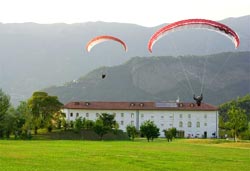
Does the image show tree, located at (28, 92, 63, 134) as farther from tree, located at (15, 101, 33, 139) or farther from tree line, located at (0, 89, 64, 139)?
tree, located at (15, 101, 33, 139)

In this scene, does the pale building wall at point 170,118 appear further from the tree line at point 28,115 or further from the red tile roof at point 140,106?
the tree line at point 28,115

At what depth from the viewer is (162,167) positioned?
2195 cm

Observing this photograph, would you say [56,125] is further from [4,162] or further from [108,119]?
[4,162]

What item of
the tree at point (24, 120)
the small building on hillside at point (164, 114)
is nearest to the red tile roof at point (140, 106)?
the small building on hillside at point (164, 114)

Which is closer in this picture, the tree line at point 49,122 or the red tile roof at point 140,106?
the tree line at point 49,122

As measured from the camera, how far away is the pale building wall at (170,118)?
10019 cm

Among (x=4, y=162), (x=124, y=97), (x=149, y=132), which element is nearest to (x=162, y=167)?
(x=4, y=162)

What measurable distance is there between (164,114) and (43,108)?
116ft

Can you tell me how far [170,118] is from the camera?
10088 cm

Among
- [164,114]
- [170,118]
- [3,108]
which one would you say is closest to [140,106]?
[164,114]

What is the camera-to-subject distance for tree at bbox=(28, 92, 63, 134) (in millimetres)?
71688

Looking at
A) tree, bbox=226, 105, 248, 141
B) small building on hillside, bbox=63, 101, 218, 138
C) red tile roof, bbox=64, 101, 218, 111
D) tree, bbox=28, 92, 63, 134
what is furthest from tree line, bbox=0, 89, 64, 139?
tree, bbox=226, 105, 248, 141

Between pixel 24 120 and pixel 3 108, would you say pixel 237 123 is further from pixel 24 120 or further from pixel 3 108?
pixel 3 108

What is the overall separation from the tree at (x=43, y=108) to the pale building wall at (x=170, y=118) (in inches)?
987
